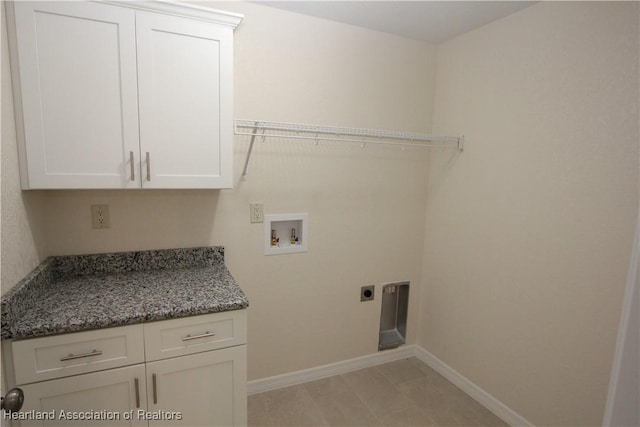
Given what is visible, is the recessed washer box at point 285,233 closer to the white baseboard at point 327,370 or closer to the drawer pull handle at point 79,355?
the white baseboard at point 327,370

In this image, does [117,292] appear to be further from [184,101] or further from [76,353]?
[184,101]

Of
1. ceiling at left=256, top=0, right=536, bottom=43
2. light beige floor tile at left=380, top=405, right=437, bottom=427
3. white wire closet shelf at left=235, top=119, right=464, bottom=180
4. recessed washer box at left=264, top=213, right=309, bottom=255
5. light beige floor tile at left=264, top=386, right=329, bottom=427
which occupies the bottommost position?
light beige floor tile at left=264, top=386, right=329, bottom=427

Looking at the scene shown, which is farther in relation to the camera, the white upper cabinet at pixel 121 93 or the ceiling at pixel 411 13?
the ceiling at pixel 411 13

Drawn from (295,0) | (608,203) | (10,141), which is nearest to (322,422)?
(608,203)

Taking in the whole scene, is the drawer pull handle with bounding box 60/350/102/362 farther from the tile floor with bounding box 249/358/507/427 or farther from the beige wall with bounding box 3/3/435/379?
the tile floor with bounding box 249/358/507/427

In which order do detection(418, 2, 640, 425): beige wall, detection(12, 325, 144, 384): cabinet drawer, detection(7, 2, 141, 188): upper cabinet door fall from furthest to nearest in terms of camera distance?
detection(418, 2, 640, 425): beige wall, detection(7, 2, 141, 188): upper cabinet door, detection(12, 325, 144, 384): cabinet drawer

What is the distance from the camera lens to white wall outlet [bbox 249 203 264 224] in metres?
2.08

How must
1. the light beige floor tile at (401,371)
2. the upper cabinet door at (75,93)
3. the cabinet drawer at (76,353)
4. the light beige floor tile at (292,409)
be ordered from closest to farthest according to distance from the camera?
the cabinet drawer at (76,353) → the upper cabinet door at (75,93) → the light beige floor tile at (292,409) → the light beige floor tile at (401,371)

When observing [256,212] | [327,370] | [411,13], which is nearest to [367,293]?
[327,370]

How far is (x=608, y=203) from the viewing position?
1.58 metres

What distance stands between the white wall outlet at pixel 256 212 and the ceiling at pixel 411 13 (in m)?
1.13

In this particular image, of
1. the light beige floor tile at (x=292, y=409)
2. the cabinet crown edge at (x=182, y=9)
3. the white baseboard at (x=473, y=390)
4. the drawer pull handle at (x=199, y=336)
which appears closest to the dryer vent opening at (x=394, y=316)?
the white baseboard at (x=473, y=390)

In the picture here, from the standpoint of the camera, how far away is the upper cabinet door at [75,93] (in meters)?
1.34

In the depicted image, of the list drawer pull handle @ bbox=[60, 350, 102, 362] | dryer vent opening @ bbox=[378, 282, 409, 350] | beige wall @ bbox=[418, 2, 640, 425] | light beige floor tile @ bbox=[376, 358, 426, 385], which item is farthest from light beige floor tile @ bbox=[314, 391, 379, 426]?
drawer pull handle @ bbox=[60, 350, 102, 362]
